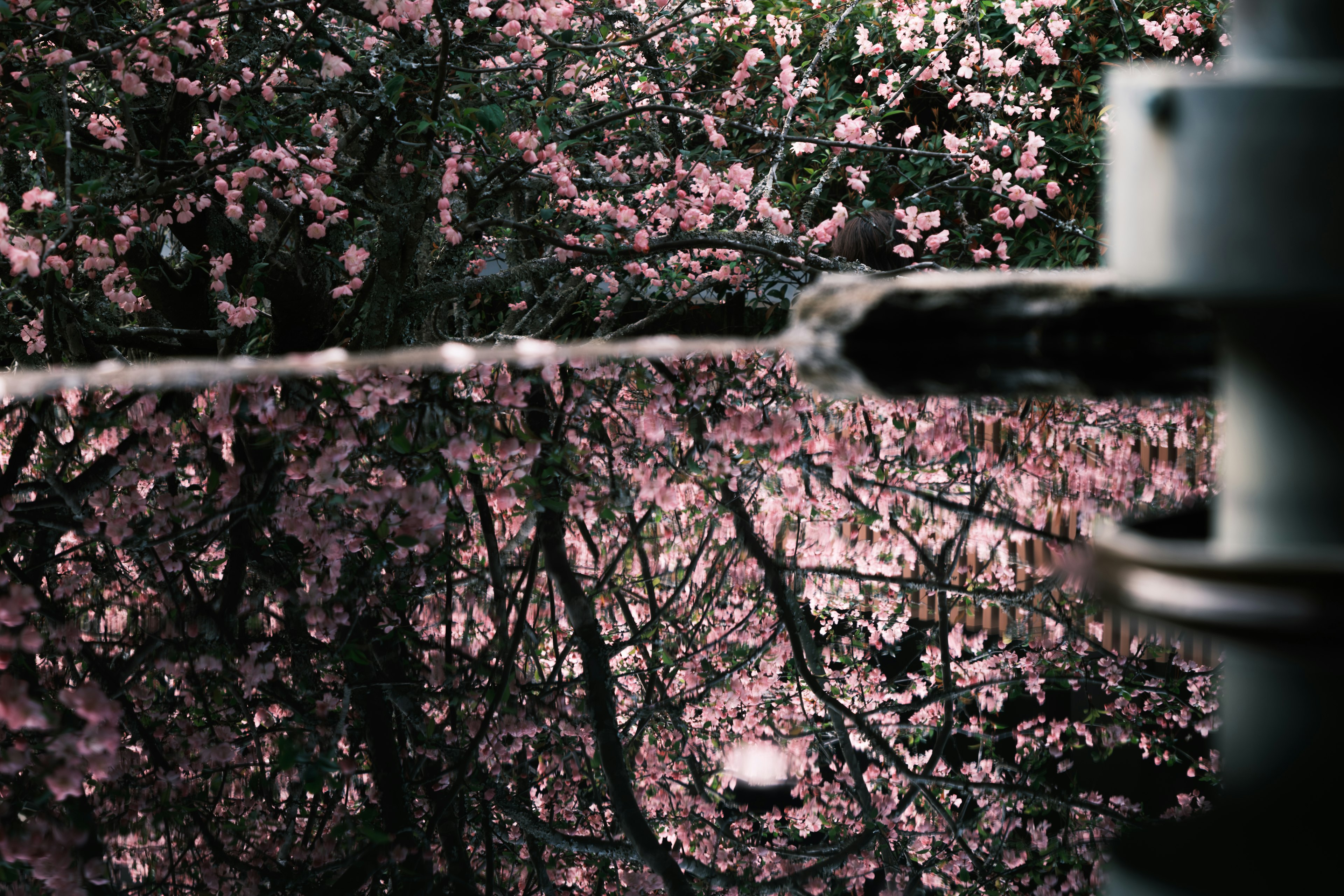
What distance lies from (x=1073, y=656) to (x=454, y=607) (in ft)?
1.65

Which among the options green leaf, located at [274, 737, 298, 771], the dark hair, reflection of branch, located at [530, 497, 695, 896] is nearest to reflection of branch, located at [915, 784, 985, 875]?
reflection of branch, located at [530, 497, 695, 896]

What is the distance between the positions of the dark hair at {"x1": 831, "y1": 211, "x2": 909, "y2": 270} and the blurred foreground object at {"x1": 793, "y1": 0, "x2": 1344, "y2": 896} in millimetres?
3400

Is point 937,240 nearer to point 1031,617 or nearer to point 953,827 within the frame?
point 1031,617

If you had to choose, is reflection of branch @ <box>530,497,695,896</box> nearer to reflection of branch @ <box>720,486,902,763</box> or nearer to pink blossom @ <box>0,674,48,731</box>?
reflection of branch @ <box>720,486,902,763</box>

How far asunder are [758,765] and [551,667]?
0.55 feet

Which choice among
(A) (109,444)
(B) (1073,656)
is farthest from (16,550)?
(B) (1073,656)

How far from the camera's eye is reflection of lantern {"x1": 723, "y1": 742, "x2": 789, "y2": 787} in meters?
0.68

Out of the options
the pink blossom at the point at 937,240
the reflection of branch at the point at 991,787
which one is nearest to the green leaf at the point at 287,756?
the reflection of branch at the point at 991,787

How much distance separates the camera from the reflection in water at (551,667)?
0.59m

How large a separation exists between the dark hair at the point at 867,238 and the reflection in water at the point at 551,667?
2822mm

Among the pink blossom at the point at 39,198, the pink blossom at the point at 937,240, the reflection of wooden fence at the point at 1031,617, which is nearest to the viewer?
the reflection of wooden fence at the point at 1031,617

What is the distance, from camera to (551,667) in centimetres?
75

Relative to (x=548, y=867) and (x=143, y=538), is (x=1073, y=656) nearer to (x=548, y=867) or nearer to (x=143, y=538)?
(x=548, y=867)

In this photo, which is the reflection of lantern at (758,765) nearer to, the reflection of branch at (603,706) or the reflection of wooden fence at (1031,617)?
the reflection of branch at (603,706)
